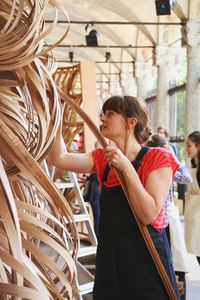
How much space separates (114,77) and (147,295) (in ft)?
66.9

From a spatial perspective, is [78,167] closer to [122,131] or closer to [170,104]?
[122,131]

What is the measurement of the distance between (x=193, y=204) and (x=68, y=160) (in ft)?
10.3

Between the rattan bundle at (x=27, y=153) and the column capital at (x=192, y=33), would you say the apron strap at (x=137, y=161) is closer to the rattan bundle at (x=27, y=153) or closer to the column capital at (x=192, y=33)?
the rattan bundle at (x=27, y=153)

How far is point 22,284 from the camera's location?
0.47 m

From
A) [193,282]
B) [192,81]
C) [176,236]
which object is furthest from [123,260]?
[192,81]

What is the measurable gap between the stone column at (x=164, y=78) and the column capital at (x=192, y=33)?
260 centimetres

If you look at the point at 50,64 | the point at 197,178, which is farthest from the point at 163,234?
the point at 197,178

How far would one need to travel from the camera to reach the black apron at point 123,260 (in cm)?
157

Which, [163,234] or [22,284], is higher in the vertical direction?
[22,284]

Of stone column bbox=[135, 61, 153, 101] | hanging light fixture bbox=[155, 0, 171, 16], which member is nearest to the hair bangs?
hanging light fixture bbox=[155, 0, 171, 16]

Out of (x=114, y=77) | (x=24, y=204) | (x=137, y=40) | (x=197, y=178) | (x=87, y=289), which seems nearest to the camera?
(x=24, y=204)

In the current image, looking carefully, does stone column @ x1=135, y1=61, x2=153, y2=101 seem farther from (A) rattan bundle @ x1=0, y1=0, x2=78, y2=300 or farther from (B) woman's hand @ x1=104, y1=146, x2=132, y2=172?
(A) rattan bundle @ x1=0, y1=0, x2=78, y2=300

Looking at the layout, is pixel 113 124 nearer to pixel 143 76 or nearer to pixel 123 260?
pixel 123 260

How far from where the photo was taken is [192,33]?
1060cm
